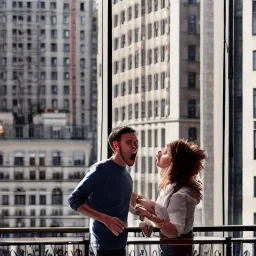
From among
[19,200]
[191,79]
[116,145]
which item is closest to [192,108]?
[191,79]

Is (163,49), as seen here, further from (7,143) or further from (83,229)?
(83,229)

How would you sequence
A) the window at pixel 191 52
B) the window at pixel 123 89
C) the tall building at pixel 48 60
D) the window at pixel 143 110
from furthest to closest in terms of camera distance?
the window at pixel 143 110
the tall building at pixel 48 60
the window at pixel 123 89
the window at pixel 191 52

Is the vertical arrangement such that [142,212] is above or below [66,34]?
below

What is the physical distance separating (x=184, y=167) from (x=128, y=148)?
32 cm

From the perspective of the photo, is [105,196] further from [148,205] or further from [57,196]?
[57,196]

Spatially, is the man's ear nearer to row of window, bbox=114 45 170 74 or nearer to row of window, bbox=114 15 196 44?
row of window, bbox=114 15 196 44

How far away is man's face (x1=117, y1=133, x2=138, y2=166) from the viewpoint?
13.2 feet

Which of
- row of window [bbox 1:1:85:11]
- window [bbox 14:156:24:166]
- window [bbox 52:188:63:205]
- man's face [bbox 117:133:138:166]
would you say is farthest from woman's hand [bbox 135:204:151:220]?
window [bbox 52:188:63:205]

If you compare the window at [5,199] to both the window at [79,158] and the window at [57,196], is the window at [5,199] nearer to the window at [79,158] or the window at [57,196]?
the window at [57,196]

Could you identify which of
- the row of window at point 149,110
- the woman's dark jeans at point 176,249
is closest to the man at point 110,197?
the woman's dark jeans at point 176,249

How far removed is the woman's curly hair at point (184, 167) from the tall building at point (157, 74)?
5934 mm

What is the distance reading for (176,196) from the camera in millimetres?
3820

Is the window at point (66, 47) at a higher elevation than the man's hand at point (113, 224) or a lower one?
higher

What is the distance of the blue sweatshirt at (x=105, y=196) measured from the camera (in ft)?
12.8
